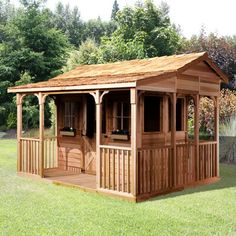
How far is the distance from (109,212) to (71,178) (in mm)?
3937

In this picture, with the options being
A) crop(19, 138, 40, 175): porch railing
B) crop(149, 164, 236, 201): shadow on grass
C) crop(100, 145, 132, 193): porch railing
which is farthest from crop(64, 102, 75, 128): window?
crop(149, 164, 236, 201): shadow on grass

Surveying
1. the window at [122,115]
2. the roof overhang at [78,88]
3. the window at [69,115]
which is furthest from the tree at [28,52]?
the window at [122,115]

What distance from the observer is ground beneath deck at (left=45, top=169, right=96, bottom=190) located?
34.0 feet

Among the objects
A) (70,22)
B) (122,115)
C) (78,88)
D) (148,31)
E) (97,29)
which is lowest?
(122,115)

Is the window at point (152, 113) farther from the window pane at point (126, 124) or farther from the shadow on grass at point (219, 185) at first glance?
the shadow on grass at point (219, 185)

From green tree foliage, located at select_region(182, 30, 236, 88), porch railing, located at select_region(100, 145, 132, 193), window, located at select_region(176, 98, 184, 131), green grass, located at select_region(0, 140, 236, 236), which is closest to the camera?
green grass, located at select_region(0, 140, 236, 236)

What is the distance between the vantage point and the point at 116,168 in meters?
8.99

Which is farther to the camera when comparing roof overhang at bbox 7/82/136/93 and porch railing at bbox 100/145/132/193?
porch railing at bbox 100/145/132/193

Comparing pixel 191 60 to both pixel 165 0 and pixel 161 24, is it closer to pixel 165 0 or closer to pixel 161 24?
pixel 161 24

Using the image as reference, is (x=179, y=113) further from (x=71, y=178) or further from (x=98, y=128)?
(x=71, y=178)

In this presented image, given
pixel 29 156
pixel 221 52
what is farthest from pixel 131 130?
pixel 221 52

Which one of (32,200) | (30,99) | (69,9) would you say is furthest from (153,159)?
(69,9)

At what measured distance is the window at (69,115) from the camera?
41.1 feet

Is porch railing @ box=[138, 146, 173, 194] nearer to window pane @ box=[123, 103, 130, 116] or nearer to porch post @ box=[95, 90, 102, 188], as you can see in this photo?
porch post @ box=[95, 90, 102, 188]
